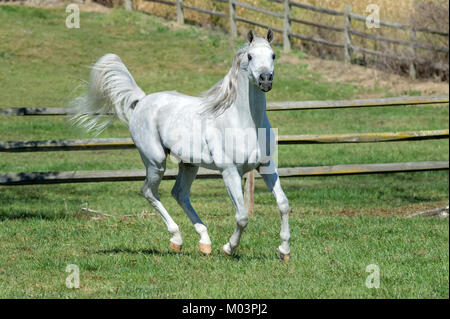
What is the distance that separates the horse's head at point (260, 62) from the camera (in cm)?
549

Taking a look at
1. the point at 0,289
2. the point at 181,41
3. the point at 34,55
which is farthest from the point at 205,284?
the point at 181,41

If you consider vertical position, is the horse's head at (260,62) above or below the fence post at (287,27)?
below

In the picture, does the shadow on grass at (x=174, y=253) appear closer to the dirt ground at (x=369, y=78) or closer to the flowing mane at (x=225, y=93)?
A: the flowing mane at (x=225, y=93)

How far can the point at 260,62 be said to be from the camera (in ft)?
18.3

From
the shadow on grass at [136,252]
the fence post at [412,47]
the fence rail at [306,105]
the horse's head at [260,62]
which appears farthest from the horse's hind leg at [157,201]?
the fence post at [412,47]

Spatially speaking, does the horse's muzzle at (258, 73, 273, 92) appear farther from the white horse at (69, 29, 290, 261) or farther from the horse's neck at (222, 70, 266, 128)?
the horse's neck at (222, 70, 266, 128)

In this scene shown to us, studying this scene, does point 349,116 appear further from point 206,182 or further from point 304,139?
point 304,139

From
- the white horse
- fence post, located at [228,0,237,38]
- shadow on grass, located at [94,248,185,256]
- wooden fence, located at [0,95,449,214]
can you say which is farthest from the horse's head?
fence post, located at [228,0,237,38]

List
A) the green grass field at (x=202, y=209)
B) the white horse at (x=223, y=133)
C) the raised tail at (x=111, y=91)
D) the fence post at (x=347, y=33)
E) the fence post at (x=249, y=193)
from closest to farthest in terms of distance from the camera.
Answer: the green grass field at (x=202, y=209) < the white horse at (x=223, y=133) < the raised tail at (x=111, y=91) < the fence post at (x=249, y=193) < the fence post at (x=347, y=33)

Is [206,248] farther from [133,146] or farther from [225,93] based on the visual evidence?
[133,146]

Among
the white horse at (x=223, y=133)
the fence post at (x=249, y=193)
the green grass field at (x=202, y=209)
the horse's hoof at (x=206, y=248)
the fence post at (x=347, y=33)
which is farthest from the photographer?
the fence post at (x=347, y=33)

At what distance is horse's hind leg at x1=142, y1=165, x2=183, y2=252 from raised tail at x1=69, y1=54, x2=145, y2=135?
728mm

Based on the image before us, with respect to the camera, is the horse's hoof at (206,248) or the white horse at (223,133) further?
the horse's hoof at (206,248)

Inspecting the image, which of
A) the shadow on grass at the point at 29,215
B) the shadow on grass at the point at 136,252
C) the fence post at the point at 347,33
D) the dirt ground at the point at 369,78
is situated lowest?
the shadow on grass at the point at 136,252
